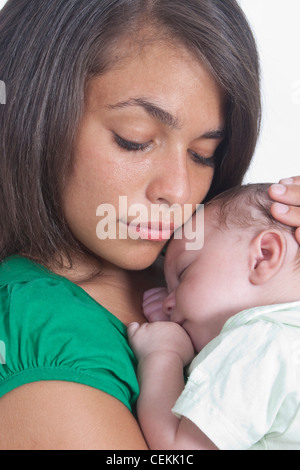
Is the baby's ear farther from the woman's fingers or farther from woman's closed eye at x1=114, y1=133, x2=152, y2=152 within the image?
woman's closed eye at x1=114, y1=133, x2=152, y2=152

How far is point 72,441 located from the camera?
4.02 feet

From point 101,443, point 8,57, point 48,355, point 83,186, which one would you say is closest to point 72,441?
point 101,443

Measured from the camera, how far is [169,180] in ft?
5.09

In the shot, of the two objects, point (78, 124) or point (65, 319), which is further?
point (78, 124)

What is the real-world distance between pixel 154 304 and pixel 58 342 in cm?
43

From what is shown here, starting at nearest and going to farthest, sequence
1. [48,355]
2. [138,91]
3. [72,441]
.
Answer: [72,441] < [48,355] < [138,91]

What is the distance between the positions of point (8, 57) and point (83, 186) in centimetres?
35

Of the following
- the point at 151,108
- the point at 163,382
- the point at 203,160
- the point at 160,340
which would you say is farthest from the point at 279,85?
the point at 163,382

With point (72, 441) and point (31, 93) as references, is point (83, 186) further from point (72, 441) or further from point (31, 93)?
point (72, 441)

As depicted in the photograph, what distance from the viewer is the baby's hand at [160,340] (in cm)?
152

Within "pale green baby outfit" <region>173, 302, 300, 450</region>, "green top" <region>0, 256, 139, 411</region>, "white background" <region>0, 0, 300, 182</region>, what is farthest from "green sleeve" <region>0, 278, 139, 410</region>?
"white background" <region>0, 0, 300, 182</region>

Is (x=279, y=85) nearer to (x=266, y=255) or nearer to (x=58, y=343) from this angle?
(x=266, y=255)

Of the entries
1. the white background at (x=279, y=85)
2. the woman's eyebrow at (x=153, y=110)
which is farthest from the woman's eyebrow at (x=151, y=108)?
the white background at (x=279, y=85)

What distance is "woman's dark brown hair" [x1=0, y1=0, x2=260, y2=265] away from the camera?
5.10ft
